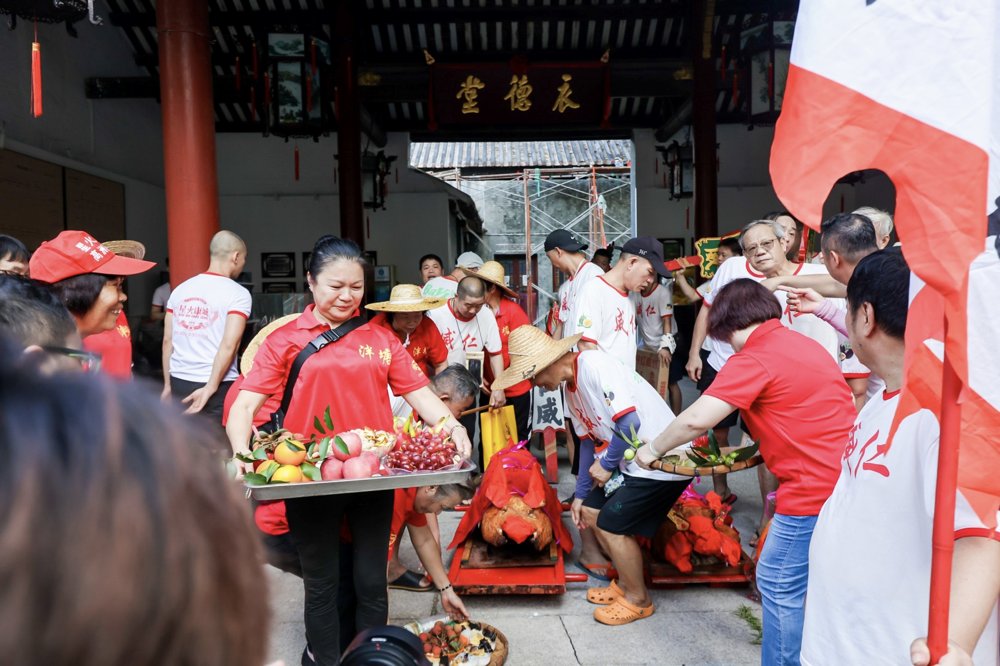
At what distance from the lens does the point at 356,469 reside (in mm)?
2160

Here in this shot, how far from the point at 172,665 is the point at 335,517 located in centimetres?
200

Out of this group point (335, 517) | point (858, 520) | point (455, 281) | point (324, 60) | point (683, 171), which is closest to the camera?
point (858, 520)

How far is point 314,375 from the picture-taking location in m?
2.45

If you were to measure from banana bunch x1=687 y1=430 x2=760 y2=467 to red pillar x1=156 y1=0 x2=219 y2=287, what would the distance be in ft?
14.2

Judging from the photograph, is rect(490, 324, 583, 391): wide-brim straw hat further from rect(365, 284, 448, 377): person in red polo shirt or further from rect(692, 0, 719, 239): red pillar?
rect(692, 0, 719, 239): red pillar

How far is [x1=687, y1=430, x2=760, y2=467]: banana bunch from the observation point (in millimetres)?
2926

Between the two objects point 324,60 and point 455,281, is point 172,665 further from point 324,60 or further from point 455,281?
point 324,60

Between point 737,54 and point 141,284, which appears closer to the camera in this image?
point 737,54

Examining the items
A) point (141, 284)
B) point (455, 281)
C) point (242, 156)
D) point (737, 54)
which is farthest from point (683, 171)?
point (141, 284)

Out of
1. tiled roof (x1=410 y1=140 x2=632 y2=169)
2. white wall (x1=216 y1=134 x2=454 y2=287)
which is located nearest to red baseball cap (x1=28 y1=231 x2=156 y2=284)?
white wall (x1=216 y1=134 x2=454 y2=287)

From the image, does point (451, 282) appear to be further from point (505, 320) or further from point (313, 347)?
point (313, 347)

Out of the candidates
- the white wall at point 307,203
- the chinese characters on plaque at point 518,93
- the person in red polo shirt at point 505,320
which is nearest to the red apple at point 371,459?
the person in red polo shirt at point 505,320

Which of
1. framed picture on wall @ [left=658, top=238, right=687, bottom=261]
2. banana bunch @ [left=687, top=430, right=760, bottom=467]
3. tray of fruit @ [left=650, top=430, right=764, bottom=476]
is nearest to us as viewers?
tray of fruit @ [left=650, top=430, right=764, bottom=476]

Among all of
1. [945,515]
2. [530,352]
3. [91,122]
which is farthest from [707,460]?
[91,122]
